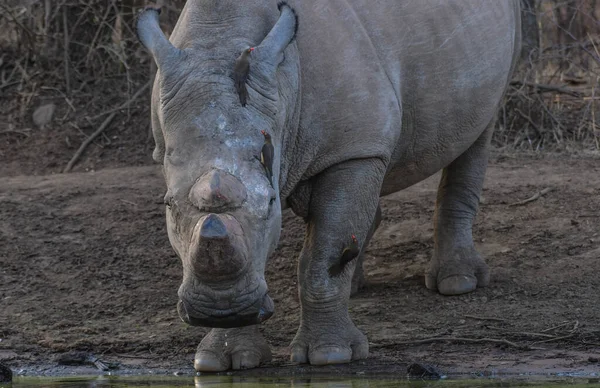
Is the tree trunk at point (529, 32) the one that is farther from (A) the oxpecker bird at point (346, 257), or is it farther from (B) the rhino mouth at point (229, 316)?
(B) the rhino mouth at point (229, 316)

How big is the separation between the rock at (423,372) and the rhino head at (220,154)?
0.86 m

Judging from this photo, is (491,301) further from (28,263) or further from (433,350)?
(28,263)

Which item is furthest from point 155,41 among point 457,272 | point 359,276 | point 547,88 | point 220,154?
point 547,88

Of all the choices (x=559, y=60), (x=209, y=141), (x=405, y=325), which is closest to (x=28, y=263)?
(x=405, y=325)

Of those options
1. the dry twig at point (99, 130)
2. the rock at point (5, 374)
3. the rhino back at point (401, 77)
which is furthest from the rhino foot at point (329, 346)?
the dry twig at point (99, 130)

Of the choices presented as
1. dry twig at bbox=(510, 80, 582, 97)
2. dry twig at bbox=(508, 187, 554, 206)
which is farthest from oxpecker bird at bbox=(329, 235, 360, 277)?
dry twig at bbox=(510, 80, 582, 97)

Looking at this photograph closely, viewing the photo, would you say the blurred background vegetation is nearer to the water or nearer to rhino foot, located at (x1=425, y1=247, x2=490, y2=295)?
rhino foot, located at (x1=425, y1=247, x2=490, y2=295)

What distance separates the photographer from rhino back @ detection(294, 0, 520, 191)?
19.5 ft

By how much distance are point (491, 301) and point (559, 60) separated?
4.25 meters

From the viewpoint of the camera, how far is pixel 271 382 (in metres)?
5.60

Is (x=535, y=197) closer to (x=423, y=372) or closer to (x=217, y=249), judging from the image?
(x=423, y=372)

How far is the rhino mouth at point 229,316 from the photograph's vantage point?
16.0ft

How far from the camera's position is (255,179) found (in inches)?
197

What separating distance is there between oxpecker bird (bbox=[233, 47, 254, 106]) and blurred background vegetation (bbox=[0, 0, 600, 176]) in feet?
16.0
